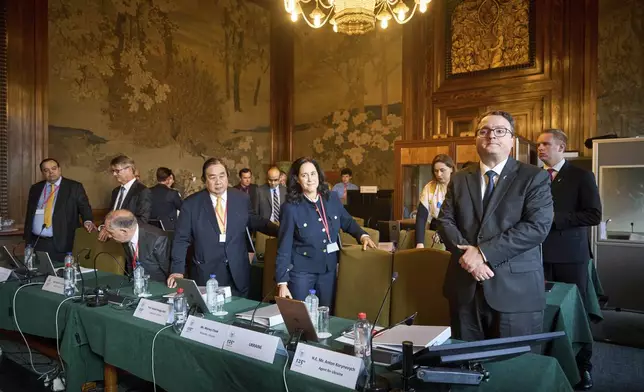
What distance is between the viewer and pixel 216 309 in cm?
242

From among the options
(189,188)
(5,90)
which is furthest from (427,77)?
(5,90)

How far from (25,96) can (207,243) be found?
5592 mm

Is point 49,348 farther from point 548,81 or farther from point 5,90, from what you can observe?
point 548,81

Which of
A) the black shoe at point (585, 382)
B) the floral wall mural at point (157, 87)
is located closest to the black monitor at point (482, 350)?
the black shoe at point (585, 382)

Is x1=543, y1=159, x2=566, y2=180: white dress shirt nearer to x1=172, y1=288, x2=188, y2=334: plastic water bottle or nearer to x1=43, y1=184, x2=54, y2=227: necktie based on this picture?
x1=172, y1=288, x2=188, y2=334: plastic water bottle

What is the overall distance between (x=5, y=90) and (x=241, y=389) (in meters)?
6.93

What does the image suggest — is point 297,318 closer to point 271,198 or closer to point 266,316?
point 266,316

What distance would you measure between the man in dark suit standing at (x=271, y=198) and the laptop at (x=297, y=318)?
4666 millimetres

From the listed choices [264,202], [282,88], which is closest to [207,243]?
[264,202]

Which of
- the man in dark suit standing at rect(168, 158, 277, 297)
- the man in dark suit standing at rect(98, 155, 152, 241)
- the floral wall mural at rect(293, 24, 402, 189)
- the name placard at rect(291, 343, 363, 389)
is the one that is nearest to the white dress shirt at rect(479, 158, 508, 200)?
the name placard at rect(291, 343, 363, 389)

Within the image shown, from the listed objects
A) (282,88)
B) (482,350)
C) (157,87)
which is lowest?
(482,350)

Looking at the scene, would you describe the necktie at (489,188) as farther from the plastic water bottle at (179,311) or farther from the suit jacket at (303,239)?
the plastic water bottle at (179,311)

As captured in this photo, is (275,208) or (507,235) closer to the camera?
(507,235)

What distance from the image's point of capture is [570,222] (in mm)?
3131
